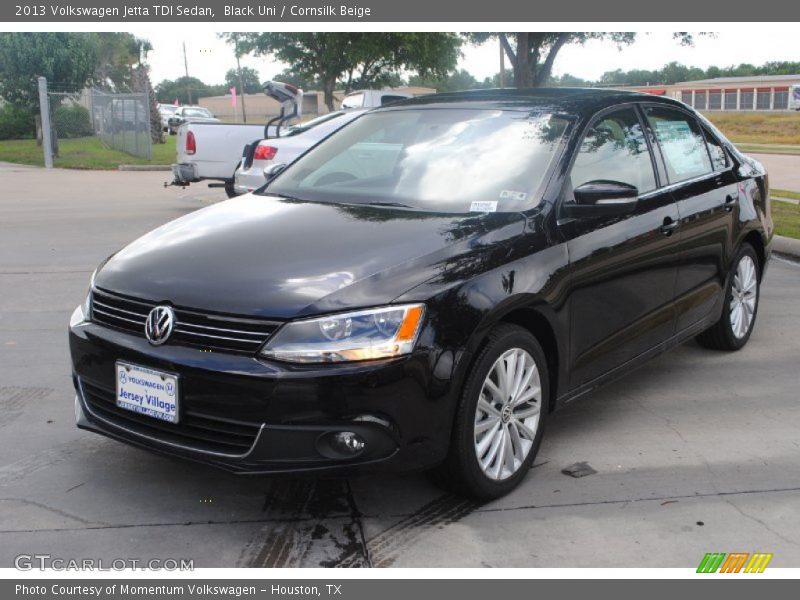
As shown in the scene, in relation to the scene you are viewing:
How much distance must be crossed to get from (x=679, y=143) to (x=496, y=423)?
8.14 feet

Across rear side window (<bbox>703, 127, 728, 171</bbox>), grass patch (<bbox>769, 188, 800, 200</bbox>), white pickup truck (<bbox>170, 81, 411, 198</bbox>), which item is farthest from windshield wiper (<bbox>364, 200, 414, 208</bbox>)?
grass patch (<bbox>769, 188, 800, 200</bbox>)

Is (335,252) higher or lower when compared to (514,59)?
lower

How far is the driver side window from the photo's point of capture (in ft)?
14.9

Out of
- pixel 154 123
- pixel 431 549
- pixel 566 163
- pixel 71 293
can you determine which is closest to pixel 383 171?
pixel 566 163

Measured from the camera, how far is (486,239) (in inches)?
151

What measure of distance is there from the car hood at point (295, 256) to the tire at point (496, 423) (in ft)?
1.34

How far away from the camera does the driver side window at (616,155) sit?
4531 millimetres

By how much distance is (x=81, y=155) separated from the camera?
26.7 m

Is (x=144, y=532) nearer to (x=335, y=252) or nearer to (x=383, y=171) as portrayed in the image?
(x=335, y=252)

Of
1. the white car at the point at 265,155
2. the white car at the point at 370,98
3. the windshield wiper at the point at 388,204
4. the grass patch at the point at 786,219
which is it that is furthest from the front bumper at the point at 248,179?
the windshield wiper at the point at 388,204

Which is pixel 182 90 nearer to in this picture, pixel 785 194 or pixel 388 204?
pixel 785 194

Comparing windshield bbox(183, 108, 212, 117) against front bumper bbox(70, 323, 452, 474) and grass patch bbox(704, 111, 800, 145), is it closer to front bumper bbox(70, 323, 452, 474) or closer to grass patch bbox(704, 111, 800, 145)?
grass patch bbox(704, 111, 800, 145)

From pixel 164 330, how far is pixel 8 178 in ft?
60.8

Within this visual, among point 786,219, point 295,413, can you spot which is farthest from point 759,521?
point 786,219
